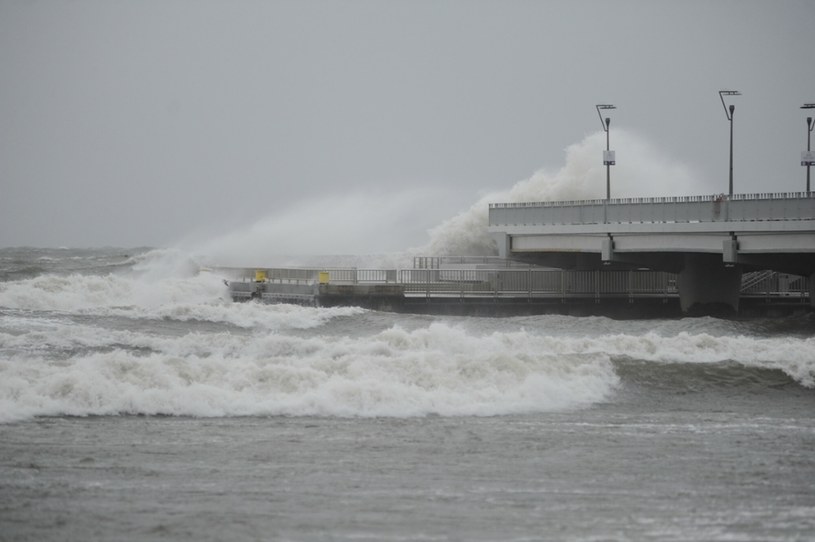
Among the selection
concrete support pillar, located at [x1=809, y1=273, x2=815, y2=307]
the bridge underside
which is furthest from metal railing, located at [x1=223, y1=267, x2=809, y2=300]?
concrete support pillar, located at [x1=809, y1=273, x2=815, y2=307]

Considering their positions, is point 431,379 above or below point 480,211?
below

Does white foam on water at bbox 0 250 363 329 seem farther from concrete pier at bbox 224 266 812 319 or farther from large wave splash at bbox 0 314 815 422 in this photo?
large wave splash at bbox 0 314 815 422

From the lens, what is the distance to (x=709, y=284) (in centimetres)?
4728

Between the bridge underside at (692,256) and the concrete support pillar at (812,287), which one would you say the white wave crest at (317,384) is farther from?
the concrete support pillar at (812,287)

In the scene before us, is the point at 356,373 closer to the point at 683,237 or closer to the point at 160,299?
the point at 683,237

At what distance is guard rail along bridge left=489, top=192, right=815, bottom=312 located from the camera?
132 feet

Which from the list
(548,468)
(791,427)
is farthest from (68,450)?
(791,427)

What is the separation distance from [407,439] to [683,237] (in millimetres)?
27618

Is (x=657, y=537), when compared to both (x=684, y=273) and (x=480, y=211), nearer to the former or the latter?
(x=684, y=273)

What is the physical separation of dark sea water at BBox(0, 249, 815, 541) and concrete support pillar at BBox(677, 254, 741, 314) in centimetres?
1540

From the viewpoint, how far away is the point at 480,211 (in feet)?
263

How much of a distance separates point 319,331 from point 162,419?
65.3 ft

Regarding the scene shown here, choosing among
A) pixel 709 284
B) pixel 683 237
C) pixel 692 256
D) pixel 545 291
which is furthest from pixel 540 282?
pixel 683 237

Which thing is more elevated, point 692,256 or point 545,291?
point 692,256
